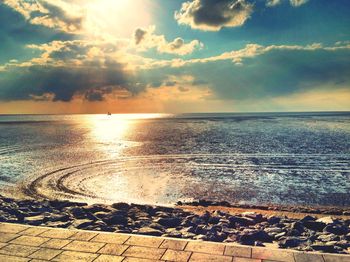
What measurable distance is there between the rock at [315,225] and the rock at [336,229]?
12.9 inches

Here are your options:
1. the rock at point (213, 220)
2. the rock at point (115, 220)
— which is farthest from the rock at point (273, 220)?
the rock at point (115, 220)

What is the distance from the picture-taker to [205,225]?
10.4 meters

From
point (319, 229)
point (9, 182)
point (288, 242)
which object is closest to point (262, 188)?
point (319, 229)

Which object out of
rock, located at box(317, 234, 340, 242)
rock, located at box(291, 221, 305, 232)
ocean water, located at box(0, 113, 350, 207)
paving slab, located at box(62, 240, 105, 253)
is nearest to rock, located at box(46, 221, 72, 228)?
paving slab, located at box(62, 240, 105, 253)

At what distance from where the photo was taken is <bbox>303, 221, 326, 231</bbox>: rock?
10.6m

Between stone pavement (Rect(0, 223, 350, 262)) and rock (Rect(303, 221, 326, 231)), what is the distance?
14.8 ft

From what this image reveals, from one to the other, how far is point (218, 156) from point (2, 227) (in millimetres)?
25649

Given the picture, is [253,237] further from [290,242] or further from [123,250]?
[123,250]

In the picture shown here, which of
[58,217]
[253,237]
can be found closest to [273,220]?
[253,237]

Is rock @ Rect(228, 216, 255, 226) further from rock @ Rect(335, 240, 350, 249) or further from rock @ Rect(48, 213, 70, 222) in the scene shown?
rock @ Rect(48, 213, 70, 222)

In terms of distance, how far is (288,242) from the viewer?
27.5 feet

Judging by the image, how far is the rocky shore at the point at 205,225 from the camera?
8.70 m

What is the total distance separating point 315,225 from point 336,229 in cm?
70

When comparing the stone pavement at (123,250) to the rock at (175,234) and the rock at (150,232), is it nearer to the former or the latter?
the rock at (150,232)
